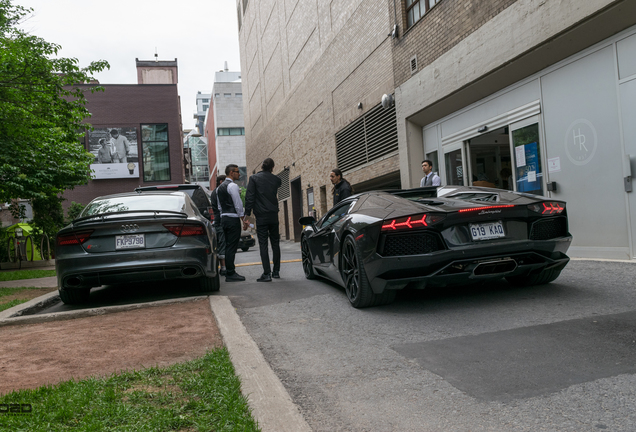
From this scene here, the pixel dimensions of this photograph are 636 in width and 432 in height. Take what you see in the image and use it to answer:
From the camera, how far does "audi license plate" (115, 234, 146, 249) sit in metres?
5.69

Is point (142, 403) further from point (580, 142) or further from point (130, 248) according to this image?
point (580, 142)

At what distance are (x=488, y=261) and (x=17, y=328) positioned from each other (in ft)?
14.7

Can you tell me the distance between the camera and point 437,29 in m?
10.9

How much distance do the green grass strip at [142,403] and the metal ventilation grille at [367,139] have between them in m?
11.5

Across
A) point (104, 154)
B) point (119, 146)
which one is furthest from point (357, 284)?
point (104, 154)

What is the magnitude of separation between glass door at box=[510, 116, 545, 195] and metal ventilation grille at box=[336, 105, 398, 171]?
4.74 metres

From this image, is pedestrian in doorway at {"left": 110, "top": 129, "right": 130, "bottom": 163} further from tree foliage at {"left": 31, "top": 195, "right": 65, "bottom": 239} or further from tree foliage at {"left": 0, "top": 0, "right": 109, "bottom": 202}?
tree foliage at {"left": 0, "top": 0, "right": 109, "bottom": 202}

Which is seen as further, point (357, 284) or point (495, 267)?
point (357, 284)

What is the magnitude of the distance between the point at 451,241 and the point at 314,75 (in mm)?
17389

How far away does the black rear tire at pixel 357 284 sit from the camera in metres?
4.68

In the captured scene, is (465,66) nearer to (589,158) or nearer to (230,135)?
(589,158)

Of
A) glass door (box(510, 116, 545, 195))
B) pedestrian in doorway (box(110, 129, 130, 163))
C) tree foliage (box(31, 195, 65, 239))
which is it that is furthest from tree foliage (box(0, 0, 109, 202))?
pedestrian in doorway (box(110, 129, 130, 163))

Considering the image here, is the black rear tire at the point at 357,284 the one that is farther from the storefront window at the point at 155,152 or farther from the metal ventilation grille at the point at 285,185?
the storefront window at the point at 155,152

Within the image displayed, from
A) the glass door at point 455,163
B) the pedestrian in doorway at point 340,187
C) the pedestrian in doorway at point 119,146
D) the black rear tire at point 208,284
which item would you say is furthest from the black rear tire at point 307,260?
the pedestrian in doorway at point 119,146
